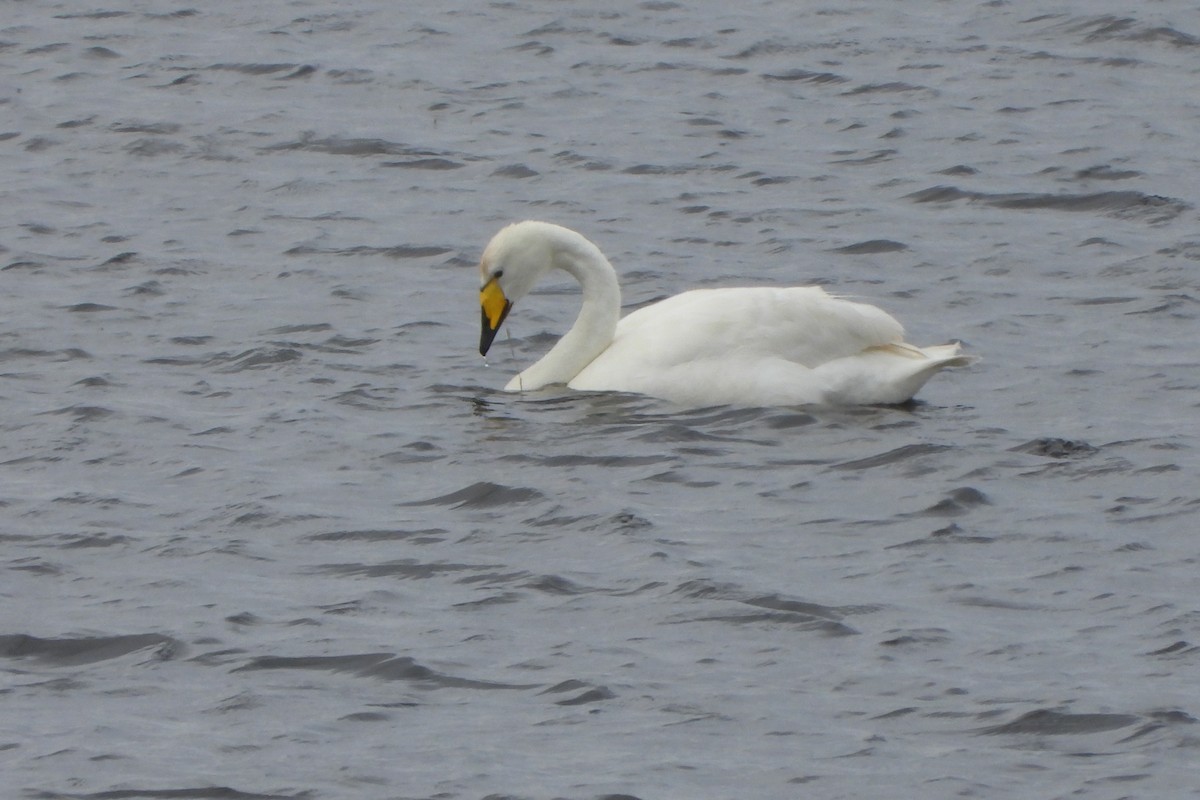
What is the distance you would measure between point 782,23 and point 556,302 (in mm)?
8353

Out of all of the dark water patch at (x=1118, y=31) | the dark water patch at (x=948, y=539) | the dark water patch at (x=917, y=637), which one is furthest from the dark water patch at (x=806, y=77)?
the dark water patch at (x=917, y=637)

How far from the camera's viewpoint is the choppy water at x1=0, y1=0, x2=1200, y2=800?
7.03 m

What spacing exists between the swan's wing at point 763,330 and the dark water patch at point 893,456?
1043 millimetres

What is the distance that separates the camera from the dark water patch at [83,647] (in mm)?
7723

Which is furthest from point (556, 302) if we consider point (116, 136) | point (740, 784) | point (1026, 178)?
point (740, 784)

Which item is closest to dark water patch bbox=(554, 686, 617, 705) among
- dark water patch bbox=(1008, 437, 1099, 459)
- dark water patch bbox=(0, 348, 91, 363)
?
dark water patch bbox=(1008, 437, 1099, 459)

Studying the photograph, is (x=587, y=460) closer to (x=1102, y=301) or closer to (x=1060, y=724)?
(x=1060, y=724)

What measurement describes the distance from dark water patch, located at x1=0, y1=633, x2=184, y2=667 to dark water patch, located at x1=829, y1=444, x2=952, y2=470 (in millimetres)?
3319

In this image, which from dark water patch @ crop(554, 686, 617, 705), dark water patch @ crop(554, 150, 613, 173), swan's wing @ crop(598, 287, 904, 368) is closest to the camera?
dark water patch @ crop(554, 686, 617, 705)

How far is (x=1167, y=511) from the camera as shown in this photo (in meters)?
9.15

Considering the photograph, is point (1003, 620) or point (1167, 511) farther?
point (1167, 511)

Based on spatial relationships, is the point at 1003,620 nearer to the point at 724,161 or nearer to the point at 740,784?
the point at 740,784

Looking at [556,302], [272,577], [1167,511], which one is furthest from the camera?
[556,302]

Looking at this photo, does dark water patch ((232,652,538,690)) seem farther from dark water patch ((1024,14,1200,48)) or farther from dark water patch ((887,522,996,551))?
dark water patch ((1024,14,1200,48))
